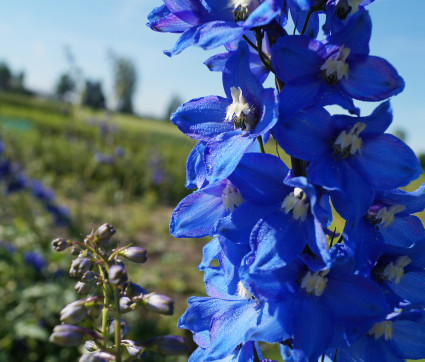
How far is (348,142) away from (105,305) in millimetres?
544

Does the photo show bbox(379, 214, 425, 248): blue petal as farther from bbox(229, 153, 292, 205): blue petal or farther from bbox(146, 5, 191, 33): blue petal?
bbox(146, 5, 191, 33): blue petal

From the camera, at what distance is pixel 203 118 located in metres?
0.90

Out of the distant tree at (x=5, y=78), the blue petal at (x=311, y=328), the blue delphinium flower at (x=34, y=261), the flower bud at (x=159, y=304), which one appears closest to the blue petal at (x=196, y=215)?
the flower bud at (x=159, y=304)

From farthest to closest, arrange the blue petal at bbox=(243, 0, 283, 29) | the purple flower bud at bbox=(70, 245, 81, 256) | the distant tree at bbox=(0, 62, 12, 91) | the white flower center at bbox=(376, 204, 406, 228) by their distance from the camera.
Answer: the distant tree at bbox=(0, 62, 12, 91)
the purple flower bud at bbox=(70, 245, 81, 256)
the white flower center at bbox=(376, 204, 406, 228)
the blue petal at bbox=(243, 0, 283, 29)

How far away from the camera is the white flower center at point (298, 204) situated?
815 millimetres

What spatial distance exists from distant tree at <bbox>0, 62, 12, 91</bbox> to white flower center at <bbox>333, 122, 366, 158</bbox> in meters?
71.1

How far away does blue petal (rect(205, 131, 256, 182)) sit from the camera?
0.78 m

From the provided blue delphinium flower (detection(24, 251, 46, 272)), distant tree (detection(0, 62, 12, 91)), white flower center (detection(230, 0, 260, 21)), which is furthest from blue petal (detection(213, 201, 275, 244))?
distant tree (detection(0, 62, 12, 91))

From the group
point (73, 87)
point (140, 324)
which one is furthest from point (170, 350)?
point (73, 87)

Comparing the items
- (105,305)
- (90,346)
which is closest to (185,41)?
(105,305)

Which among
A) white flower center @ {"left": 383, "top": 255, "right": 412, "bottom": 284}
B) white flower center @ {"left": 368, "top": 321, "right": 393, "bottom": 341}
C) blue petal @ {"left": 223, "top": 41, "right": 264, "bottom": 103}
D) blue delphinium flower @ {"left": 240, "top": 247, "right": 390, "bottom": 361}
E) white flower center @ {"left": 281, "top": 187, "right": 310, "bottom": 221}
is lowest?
white flower center @ {"left": 368, "top": 321, "right": 393, "bottom": 341}

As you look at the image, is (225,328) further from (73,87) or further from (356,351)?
(73,87)

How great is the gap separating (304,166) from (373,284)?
0.24 m

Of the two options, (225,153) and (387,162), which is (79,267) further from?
(387,162)
